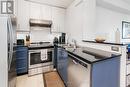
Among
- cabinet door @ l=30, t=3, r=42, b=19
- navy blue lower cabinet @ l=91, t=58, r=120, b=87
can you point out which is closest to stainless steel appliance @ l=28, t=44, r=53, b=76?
cabinet door @ l=30, t=3, r=42, b=19

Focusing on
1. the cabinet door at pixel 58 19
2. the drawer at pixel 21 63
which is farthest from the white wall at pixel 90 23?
the drawer at pixel 21 63

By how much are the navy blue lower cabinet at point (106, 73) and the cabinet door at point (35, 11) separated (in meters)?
3.08

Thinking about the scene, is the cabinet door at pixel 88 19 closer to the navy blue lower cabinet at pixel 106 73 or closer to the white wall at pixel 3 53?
the navy blue lower cabinet at pixel 106 73

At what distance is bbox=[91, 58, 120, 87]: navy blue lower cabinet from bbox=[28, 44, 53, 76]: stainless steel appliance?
88.8 inches

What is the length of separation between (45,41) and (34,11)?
1220mm

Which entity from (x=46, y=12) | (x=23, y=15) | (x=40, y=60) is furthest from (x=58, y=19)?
(x=40, y=60)

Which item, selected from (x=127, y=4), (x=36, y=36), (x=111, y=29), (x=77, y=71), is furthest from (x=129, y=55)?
(x=36, y=36)

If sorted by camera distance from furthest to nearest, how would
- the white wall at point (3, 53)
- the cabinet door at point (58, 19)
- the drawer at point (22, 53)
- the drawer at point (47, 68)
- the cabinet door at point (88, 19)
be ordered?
the cabinet door at point (58, 19) → the drawer at point (47, 68) → the drawer at point (22, 53) → the cabinet door at point (88, 19) → the white wall at point (3, 53)

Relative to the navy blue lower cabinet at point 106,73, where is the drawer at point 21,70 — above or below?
below

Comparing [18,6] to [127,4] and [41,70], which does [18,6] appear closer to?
[41,70]

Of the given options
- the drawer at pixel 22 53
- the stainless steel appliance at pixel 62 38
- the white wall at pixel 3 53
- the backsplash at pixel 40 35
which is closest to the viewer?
the white wall at pixel 3 53

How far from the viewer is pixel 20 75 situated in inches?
121

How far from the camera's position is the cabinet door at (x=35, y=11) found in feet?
11.9

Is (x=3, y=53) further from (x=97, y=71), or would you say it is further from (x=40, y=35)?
(x=40, y=35)
